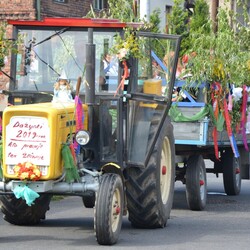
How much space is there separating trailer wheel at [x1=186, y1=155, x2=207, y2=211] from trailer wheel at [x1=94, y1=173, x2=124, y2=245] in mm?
3690

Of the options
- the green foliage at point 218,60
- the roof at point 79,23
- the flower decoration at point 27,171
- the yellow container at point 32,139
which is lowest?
the flower decoration at point 27,171

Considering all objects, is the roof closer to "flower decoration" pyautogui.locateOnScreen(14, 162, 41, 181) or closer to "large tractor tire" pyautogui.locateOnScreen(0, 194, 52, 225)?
"large tractor tire" pyautogui.locateOnScreen(0, 194, 52, 225)

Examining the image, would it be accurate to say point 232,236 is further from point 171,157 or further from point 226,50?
point 226,50

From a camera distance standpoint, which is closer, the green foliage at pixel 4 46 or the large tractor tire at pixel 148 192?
the green foliage at pixel 4 46

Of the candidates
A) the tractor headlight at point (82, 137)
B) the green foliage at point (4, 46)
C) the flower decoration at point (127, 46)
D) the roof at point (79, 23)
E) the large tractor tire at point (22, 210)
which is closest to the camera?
the tractor headlight at point (82, 137)

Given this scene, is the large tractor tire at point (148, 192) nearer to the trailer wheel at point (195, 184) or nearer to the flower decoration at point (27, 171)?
the flower decoration at point (27, 171)

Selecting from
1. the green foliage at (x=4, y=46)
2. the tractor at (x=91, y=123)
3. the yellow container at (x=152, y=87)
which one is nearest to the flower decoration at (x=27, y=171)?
the tractor at (x=91, y=123)

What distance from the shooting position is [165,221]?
41.7ft

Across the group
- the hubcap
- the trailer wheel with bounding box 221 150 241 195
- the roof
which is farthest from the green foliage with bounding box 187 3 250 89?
the hubcap

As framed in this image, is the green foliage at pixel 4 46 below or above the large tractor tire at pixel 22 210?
above

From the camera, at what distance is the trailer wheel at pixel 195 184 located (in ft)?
49.0

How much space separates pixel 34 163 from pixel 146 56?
227cm

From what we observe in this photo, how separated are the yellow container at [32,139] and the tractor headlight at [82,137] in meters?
0.27

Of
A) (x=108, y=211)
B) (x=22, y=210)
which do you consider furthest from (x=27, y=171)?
(x=22, y=210)
